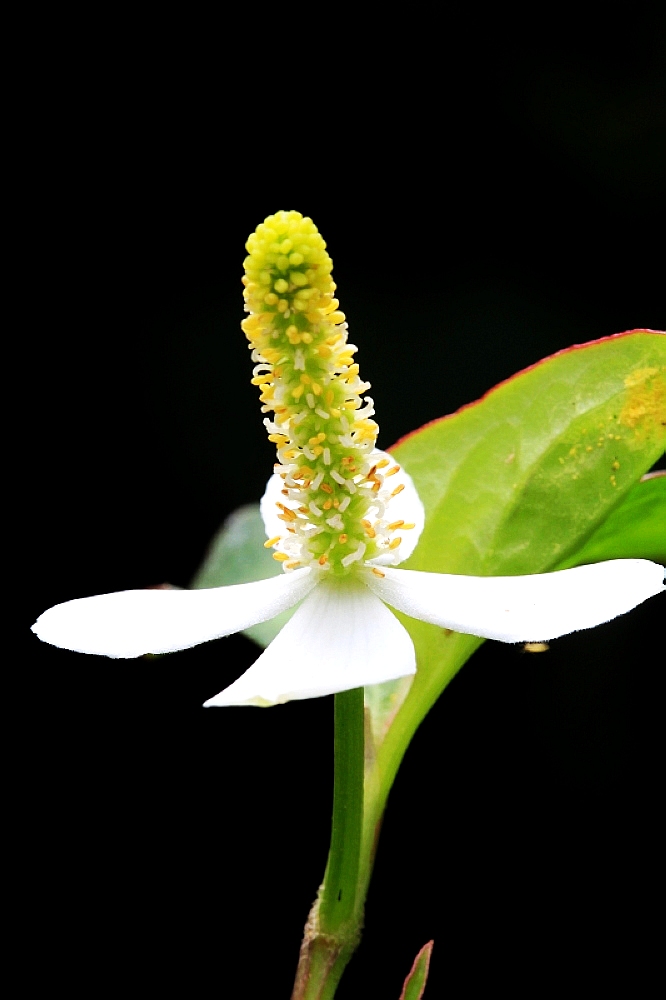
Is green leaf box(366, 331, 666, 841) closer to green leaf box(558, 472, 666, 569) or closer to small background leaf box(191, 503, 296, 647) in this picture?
green leaf box(558, 472, 666, 569)

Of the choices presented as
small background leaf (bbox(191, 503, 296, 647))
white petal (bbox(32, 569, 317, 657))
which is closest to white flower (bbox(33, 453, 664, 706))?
white petal (bbox(32, 569, 317, 657))

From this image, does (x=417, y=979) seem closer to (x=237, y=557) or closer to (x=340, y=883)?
(x=340, y=883)

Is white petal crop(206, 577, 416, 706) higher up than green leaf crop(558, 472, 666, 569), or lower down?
lower down

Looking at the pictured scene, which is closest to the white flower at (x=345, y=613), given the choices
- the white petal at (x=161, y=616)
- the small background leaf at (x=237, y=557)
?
the white petal at (x=161, y=616)

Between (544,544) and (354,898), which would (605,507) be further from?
(354,898)

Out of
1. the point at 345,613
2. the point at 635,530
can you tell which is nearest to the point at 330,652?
the point at 345,613

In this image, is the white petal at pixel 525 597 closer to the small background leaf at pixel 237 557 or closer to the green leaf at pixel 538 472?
the green leaf at pixel 538 472

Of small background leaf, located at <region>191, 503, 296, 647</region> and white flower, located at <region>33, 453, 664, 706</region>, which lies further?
small background leaf, located at <region>191, 503, 296, 647</region>

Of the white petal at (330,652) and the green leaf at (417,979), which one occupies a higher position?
the white petal at (330,652)
